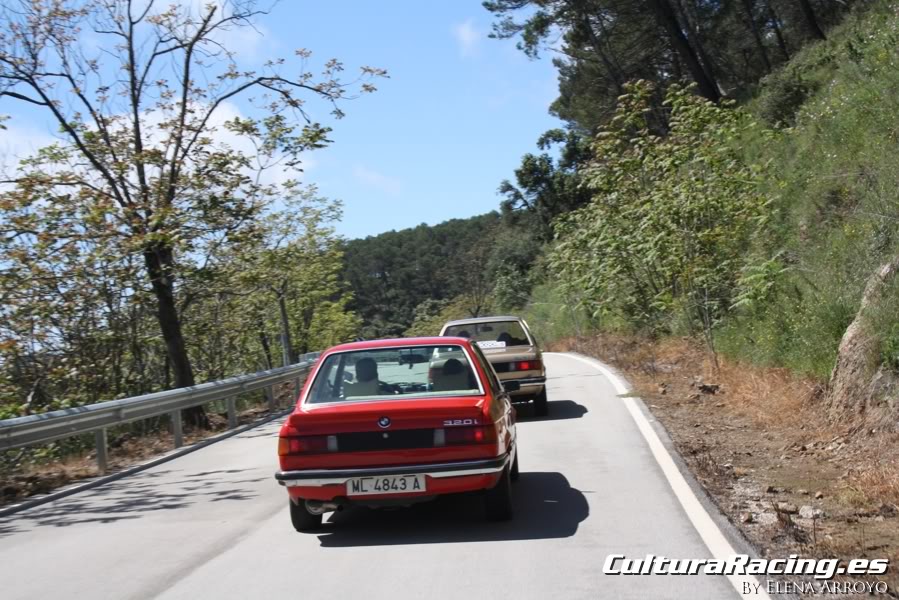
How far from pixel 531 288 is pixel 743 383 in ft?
145

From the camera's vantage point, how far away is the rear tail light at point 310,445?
680 centimetres

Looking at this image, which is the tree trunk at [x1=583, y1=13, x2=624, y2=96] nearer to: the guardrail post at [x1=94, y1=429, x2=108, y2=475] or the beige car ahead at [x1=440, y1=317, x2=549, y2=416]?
the beige car ahead at [x1=440, y1=317, x2=549, y2=416]

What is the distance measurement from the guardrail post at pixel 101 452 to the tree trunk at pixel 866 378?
28.5 feet

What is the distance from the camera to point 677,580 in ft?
17.7

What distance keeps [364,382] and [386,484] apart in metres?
1.16

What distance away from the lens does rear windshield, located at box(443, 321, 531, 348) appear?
47.3ft

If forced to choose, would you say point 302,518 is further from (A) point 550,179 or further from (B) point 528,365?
(A) point 550,179

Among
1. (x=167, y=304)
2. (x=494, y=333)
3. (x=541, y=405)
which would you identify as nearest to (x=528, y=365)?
(x=541, y=405)

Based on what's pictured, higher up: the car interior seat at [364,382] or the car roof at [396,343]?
the car roof at [396,343]

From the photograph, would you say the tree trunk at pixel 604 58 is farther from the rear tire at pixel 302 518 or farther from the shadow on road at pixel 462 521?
the rear tire at pixel 302 518

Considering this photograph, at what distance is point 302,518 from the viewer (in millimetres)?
7254

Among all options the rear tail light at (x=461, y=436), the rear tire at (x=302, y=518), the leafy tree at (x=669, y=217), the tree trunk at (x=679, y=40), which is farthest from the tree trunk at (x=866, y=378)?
the tree trunk at (x=679, y=40)

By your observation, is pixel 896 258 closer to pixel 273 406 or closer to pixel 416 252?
pixel 273 406

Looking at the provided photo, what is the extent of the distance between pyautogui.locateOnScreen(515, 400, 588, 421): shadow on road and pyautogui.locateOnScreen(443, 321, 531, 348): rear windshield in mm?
1127
